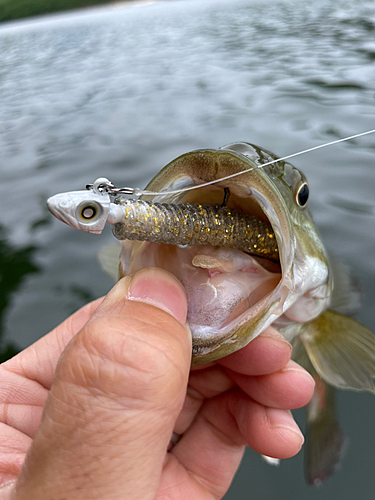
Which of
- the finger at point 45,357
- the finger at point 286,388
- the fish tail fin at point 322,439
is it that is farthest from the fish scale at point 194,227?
the fish tail fin at point 322,439

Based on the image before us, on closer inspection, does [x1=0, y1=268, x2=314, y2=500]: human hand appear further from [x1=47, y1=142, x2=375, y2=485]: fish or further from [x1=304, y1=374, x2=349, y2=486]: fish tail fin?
[x1=304, y1=374, x2=349, y2=486]: fish tail fin

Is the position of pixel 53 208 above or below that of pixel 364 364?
above

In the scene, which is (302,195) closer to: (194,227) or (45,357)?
(194,227)

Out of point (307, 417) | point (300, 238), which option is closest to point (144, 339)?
point (300, 238)

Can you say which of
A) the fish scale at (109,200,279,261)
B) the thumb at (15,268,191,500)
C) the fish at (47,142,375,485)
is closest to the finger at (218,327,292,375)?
the fish at (47,142,375,485)

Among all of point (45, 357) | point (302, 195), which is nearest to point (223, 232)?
point (302, 195)

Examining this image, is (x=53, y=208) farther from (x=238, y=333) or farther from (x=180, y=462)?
(x=180, y=462)

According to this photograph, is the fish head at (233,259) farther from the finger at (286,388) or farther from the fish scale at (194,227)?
the finger at (286,388)

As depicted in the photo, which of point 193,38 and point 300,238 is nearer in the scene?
point 300,238
